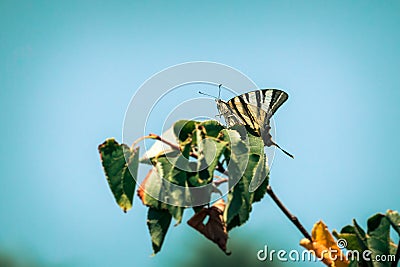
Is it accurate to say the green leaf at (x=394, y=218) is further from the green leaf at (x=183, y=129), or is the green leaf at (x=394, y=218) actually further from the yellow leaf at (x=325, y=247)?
the green leaf at (x=183, y=129)

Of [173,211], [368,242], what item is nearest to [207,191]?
[173,211]

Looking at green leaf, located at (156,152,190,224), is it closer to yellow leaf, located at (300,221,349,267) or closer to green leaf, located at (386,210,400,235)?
yellow leaf, located at (300,221,349,267)

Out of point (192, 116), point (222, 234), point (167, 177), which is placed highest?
point (192, 116)

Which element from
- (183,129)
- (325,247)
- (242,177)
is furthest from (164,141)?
(325,247)

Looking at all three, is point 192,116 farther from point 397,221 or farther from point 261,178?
point 397,221

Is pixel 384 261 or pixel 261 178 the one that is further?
pixel 384 261

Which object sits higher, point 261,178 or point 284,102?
point 284,102

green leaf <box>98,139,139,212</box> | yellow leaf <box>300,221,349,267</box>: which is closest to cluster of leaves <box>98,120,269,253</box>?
green leaf <box>98,139,139,212</box>

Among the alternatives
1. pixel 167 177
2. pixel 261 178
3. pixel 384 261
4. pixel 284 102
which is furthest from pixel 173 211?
pixel 384 261
